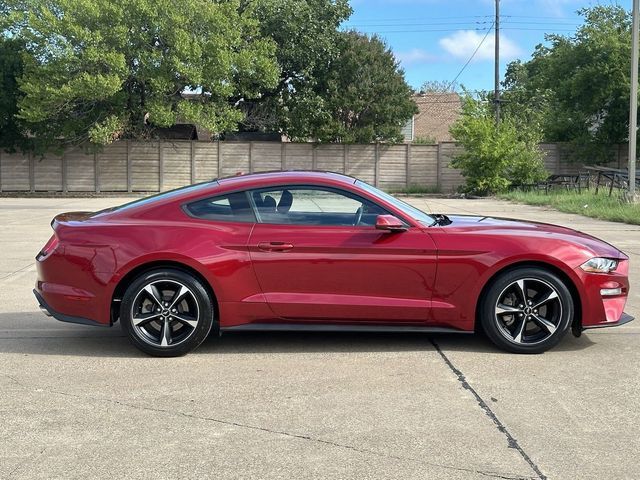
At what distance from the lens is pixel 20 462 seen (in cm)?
359

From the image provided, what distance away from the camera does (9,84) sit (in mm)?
30531

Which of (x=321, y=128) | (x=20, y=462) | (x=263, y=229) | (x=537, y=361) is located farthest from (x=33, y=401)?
(x=321, y=128)

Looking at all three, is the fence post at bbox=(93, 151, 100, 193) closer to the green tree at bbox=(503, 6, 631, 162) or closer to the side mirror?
the green tree at bbox=(503, 6, 631, 162)

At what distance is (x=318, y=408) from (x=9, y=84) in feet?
102

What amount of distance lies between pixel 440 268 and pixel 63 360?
3.21 m

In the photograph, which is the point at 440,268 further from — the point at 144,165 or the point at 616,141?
the point at 616,141

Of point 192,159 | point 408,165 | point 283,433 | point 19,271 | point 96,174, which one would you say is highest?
point 192,159

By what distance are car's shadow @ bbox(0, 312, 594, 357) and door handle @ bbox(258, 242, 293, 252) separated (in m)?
0.94

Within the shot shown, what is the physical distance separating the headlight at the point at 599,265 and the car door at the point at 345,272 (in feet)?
4.16

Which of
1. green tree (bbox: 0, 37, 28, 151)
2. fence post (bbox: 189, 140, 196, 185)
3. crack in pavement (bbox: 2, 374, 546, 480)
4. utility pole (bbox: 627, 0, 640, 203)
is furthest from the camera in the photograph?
fence post (bbox: 189, 140, 196, 185)

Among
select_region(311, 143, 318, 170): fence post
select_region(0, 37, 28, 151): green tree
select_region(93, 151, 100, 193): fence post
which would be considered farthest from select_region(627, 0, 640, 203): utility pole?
select_region(0, 37, 28, 151): green tree

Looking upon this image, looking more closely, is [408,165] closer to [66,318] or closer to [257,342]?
[257,342]

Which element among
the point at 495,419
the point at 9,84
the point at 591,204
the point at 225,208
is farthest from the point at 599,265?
the point at 9,84

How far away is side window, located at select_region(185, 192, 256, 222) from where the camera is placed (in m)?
5.55
